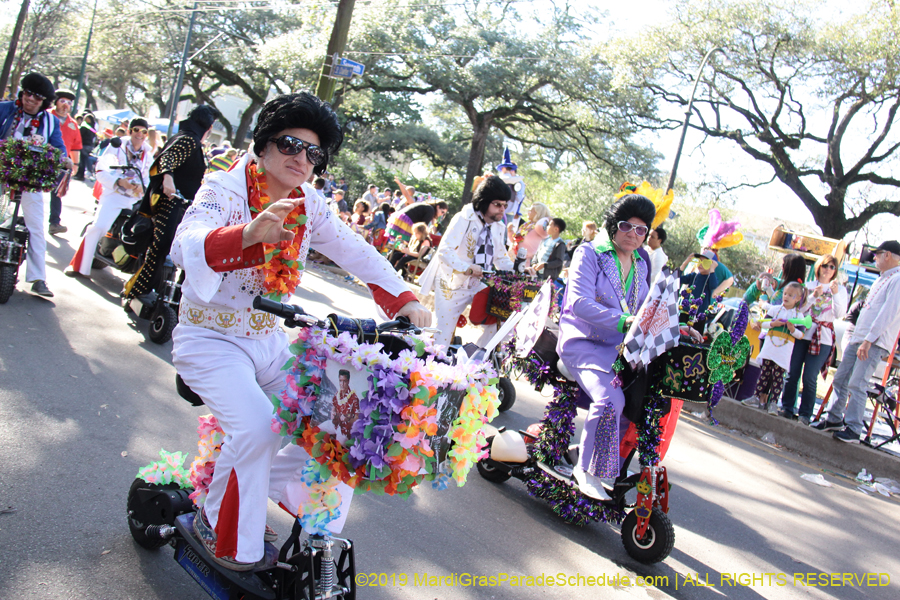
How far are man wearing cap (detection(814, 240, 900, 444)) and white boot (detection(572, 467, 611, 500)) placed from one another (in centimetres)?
477

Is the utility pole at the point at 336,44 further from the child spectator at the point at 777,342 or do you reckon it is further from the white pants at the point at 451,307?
the child spectator at the point at 777,342

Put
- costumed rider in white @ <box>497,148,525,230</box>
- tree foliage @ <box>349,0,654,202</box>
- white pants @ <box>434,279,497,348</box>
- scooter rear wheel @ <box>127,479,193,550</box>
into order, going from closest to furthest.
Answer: scooter rear wheel @ <box>127,479,193,550</box>
white pants @ <box>434,279,497,348</box>
costumed rider in white @ <box>497,148,525,230</box>
tree foliage @ <box>349,0,654,202</box>

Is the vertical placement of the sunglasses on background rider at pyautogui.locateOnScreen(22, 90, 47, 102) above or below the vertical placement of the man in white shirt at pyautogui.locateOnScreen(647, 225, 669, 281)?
below

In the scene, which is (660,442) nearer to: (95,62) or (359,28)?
(359,28)

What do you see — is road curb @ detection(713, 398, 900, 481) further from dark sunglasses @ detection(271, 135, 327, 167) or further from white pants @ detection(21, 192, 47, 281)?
white pants @ detection(21, 192, 47, 281)

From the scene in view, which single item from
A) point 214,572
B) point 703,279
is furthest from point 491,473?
point 703,279

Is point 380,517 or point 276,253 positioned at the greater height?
point 276,253

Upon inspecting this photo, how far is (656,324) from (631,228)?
831 millimetres

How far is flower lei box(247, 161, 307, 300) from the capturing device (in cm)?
268

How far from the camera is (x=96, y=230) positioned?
7840mm

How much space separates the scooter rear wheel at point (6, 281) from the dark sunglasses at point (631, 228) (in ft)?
18.6

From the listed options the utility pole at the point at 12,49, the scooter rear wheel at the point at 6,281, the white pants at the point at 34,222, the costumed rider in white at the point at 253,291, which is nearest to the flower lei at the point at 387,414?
the costumed rider in white at the point at 253,291

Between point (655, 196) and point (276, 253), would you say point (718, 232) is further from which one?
point (276, 253)

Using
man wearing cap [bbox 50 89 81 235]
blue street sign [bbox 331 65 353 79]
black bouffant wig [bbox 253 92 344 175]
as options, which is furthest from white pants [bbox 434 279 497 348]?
blue street sign [bbox 331 65 353 79]
